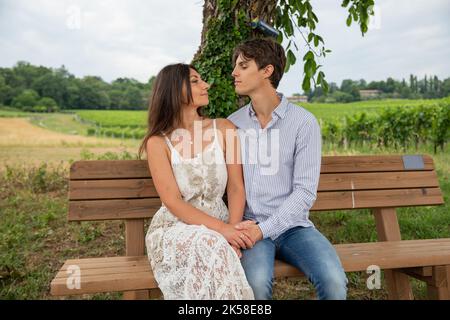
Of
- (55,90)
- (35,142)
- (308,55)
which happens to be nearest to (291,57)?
(308,55)

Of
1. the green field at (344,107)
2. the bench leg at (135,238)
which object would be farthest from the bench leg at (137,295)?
the green field at (344,107)

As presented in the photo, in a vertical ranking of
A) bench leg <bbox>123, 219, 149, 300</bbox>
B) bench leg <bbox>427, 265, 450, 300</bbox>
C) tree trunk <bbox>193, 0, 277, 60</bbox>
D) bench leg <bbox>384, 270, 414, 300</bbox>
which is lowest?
bench leg <bbox>384, 270, 414, 300</bbox>

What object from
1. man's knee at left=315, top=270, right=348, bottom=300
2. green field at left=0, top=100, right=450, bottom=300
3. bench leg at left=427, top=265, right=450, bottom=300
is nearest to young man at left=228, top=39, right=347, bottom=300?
man's knee at left=315, top=270, right=348, bottom=300

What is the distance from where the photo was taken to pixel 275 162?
2654 millimetres

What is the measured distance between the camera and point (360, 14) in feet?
14.7

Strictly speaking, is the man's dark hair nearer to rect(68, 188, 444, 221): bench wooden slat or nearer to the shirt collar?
the shirt collar

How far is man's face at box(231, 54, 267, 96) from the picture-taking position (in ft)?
8.92

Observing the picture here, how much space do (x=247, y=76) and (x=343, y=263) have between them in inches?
45.7

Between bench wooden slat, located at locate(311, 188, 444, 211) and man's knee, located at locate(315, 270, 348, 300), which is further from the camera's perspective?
bench wooden slat, located at locate(311, 188, 444, 211)

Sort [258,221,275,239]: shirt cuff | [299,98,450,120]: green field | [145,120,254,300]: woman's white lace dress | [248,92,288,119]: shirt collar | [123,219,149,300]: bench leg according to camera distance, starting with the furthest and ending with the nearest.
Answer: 1. [299,98,450,120]: green field
2. [123,219,149,300]: bench leg
3. [248,92,288,119]: shirt collar
4. [258,221,275,239]: shirt cuff
5. [145,120,254,300]: woman's white lace dress

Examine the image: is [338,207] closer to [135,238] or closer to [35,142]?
[135,238]

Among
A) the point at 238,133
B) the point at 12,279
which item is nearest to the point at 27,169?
the point at 12,279
